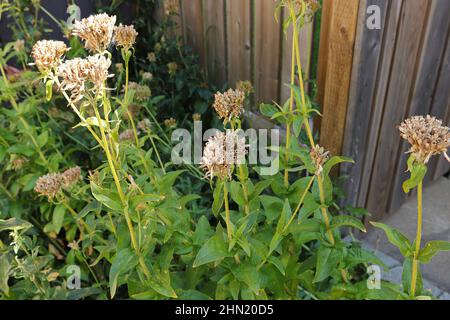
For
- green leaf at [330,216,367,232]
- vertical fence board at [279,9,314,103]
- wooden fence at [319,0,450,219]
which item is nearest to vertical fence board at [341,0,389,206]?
wooden fence at [319,0,450,219]

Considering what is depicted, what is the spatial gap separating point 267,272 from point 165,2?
7.14 feet

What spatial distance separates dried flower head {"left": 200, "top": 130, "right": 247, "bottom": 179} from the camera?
1.08 meters

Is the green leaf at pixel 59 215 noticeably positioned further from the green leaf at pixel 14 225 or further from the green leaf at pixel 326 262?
the green leaf at pixel 326 262

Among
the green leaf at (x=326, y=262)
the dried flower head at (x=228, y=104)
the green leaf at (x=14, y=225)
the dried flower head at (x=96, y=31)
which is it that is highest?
the dried flower head at (x=96, y=31)

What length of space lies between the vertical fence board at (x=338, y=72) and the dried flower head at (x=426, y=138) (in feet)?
3.22

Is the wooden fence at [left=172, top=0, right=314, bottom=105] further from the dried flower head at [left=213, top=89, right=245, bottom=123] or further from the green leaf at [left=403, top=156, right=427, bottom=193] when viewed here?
the green leaf at [left=403, top=156, right=427, bottom=193]

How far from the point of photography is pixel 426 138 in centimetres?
100

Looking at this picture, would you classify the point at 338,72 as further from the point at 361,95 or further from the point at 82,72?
the point at 82,72

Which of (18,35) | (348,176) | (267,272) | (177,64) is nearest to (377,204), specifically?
(348,176)

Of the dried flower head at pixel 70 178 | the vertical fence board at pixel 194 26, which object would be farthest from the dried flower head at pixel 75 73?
the vertical fence board at pixel 194 26

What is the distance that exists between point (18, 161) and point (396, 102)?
68.0 inches

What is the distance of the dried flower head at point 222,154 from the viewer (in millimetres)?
1078
